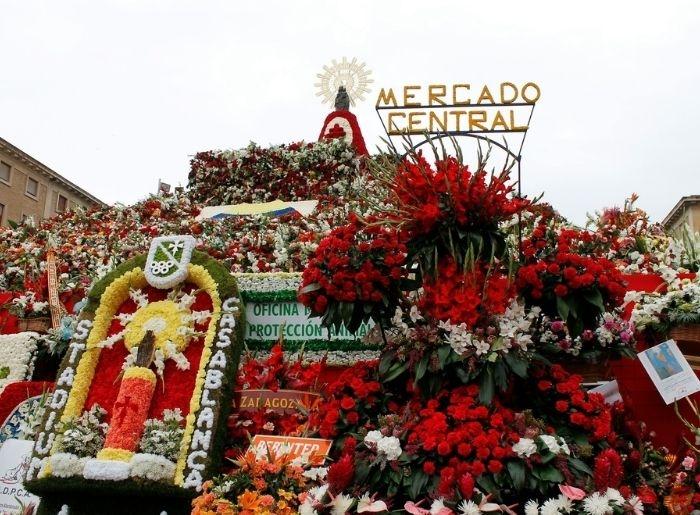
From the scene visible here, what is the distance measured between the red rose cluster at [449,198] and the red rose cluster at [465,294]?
0.36 metres

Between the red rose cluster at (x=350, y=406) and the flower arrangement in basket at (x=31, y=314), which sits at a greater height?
the flower arrangement in basket at (x=31, y=314)

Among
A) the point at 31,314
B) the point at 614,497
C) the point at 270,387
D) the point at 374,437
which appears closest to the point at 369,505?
the point at 374,437

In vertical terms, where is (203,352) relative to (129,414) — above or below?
above

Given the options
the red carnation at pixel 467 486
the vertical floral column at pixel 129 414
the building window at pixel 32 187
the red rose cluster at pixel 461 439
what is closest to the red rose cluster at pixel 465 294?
the red rose cluster at pixel 461 439

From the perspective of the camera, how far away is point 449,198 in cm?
559

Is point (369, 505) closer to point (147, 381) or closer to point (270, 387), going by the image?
point (270, 387)

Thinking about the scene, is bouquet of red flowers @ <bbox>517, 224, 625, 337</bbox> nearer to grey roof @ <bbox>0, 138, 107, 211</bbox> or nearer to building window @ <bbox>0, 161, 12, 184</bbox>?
grey roof @ <bbox>0, 138, 107, 211</bbox>

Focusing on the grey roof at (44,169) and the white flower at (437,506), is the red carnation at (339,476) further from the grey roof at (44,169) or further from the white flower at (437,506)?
the grey roof at (44,169)

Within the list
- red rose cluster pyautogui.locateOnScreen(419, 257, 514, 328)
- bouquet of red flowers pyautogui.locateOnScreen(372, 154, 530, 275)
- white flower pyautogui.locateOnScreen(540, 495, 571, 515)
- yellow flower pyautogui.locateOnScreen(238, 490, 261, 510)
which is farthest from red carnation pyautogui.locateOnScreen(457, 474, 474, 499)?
bouquet of red flowers pyautogui.locateOnScreen(372, 154, 530, 275)

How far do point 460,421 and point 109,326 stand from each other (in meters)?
4.39

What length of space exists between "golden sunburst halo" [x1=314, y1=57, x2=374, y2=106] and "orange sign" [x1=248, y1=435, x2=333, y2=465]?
16.5 meters

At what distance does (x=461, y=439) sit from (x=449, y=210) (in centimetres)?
188

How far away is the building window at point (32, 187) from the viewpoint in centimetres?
4235

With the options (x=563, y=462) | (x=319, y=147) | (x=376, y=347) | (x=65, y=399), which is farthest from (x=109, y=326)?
(x=319, y=147)
